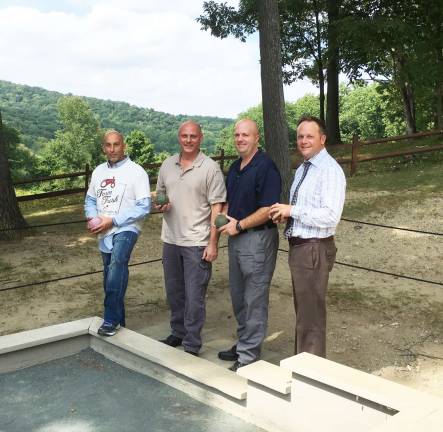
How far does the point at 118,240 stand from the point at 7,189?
5.84 meters

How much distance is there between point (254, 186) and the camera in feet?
11.6

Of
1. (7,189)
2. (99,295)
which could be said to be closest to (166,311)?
(99,295)

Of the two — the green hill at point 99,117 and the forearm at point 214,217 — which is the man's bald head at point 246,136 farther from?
the green hill at point 99,117

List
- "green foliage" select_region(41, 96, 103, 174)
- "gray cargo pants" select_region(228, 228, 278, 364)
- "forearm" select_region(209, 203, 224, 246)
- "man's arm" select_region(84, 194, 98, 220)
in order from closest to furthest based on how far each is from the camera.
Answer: "gray cargo pants" select_region(228, 228, 278, 364) < "forearm" select_region(209, 203, 224, 246) < "man's arm" select_region(84, 194, 98, 220) < "green foliage" select_region(41, 96, 103, 174)

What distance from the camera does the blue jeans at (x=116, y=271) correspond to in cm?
402

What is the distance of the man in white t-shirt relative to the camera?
4.02m

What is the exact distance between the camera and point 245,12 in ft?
57.8

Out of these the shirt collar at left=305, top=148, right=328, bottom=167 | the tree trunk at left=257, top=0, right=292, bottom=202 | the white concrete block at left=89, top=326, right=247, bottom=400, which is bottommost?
the white concrete block at left=89, top=326, right=247, bottom=400

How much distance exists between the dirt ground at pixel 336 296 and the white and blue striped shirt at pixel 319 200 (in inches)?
53.4

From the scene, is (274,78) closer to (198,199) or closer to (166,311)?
(166,311)

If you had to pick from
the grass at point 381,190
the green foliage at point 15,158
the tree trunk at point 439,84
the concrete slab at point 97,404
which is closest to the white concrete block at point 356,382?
the concrete slab at point 97,404

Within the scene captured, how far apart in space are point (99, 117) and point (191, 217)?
101116 millimetres

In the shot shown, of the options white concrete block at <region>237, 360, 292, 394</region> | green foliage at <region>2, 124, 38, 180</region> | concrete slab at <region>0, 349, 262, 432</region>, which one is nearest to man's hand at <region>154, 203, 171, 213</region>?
concrete slab at <region>0, 349, 262, 432</region>

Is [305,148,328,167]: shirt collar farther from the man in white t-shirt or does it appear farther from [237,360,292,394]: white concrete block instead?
the man in white t-shirt
